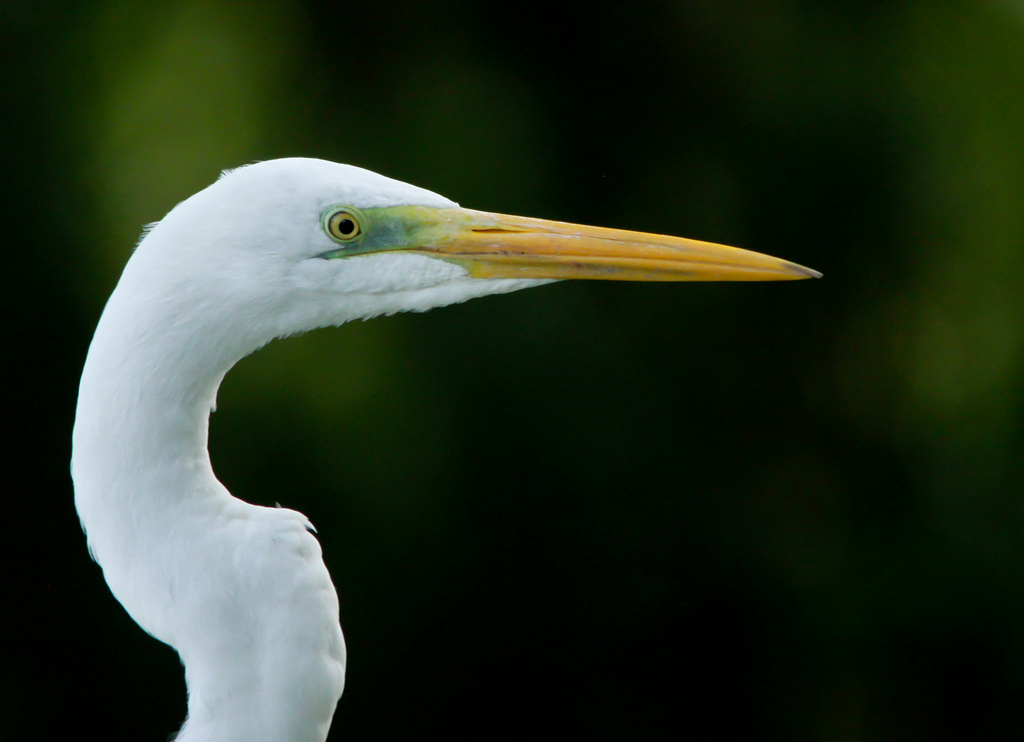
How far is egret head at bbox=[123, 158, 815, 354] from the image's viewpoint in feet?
2.01

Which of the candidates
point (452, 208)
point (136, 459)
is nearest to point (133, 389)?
point (136, 459)

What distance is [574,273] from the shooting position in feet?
2.31

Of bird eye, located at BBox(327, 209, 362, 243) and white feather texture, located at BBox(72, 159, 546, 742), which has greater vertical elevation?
bird eye, located at BBox(327, 209, 362, 243)

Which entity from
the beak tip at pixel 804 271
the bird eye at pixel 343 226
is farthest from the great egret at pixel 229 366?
the beak tip at pixel 804 271

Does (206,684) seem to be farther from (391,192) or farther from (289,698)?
(391,192)

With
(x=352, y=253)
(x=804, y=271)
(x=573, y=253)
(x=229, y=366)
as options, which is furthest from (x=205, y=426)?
(x=804, y=271)

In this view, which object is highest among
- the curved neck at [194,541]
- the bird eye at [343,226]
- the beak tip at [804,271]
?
the bird eye at [343,226]

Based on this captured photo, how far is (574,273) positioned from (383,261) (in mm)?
154

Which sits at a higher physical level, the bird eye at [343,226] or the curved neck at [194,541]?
the bird eye at [343,226]

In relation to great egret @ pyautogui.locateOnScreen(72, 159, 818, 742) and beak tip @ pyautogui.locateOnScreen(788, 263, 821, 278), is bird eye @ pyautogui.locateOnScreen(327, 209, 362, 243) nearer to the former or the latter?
great egret @ pyautogui.locateOnScreen(72, 159, 818, 742)

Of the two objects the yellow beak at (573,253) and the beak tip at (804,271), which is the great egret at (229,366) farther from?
the beak tip at (804,271)

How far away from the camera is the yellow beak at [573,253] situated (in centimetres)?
68

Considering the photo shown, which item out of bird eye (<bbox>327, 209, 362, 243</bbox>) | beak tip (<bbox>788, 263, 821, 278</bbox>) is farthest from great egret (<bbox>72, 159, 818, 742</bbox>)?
beak tip (<bbox>788, 263, 821, 278</bbox>)

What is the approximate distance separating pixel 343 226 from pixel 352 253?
0.02m
